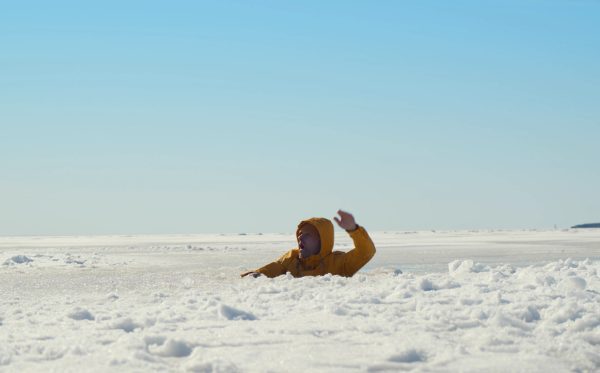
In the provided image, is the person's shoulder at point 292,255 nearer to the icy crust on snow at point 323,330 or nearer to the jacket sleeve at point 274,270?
the jacket sleeve at point 274,270

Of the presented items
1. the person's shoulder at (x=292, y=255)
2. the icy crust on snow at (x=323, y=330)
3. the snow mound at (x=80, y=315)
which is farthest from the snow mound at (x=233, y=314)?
the person's shoulder at (x=292, y=255)

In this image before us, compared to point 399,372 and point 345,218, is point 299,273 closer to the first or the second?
point 345,218

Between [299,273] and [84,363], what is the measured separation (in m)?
5.04

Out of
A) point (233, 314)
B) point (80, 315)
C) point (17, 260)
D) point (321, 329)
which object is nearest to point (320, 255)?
point (233, 314)

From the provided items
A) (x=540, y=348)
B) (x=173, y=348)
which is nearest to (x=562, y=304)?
(x=540, y=348)

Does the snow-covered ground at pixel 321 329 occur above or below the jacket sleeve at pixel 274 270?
below

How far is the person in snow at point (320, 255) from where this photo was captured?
316 inches

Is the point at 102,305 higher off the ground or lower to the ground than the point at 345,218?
lower

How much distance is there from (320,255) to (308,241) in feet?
0.73

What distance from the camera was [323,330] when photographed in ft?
12.5

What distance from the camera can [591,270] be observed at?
7.26 m

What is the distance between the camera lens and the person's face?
26.7 feet

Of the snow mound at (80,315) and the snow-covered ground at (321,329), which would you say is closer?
the snow-covered ground at (321,329)

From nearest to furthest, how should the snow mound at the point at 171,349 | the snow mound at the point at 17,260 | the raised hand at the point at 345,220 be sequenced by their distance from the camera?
1. the snow mound at the point at 171,349
2. the raised hand at the point at 345,220
3. the snow mound at the point at 17,260
